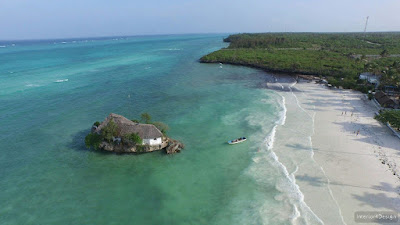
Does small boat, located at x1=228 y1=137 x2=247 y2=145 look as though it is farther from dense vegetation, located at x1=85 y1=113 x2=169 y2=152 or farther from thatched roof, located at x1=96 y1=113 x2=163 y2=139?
dense vegetation, located at x1=85 y1=113 x2=169 y2=152

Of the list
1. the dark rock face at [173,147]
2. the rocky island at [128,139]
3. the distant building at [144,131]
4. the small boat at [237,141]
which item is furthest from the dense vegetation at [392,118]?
the distant building at [144,131]

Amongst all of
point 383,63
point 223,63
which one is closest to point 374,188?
point 383,63

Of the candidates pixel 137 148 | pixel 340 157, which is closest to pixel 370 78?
pixel 340 157

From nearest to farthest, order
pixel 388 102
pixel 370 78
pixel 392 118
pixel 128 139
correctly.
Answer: pixel 128 139, pixel 392 118, pixel 388 102, pixel 370 78

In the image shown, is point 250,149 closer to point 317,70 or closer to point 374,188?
point 374,188

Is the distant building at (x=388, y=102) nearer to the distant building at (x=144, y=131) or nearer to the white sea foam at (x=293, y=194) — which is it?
the white sea foam at (x=293, y=194)

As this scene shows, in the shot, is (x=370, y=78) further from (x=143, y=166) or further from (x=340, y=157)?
(x=143, y=166)

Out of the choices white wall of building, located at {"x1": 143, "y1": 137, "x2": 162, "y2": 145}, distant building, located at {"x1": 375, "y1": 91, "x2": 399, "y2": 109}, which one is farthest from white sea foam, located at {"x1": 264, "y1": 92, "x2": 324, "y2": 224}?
distant building, located at {"x1": 375, "y1": 91, "x2": 399, "y2": 109}

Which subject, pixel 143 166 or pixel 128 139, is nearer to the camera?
pixel 143 166
